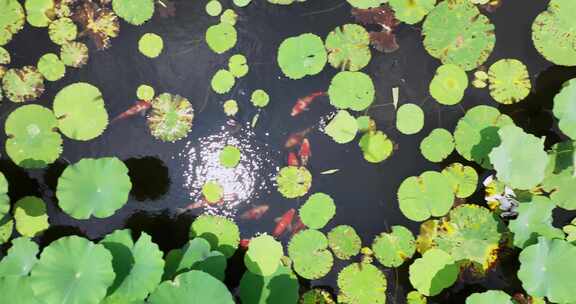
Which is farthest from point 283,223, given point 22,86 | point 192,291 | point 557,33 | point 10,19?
point 10,19

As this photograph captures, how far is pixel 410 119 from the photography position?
8.29 feet

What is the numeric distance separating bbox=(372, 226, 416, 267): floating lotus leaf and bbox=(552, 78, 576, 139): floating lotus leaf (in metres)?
0.78

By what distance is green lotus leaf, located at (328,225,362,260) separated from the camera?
2484 mm

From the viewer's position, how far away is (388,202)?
2535 mm

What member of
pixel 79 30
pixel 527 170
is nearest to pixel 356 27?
pixel 527 170

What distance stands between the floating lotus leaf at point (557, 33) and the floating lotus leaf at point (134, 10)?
1.79 m

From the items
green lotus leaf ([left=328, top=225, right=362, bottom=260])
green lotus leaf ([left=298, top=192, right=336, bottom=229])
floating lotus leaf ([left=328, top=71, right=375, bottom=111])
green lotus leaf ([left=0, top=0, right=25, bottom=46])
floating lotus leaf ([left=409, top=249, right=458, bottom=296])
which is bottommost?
floating lotus leaf ([left=409, top=249, right=458, bottom=296])

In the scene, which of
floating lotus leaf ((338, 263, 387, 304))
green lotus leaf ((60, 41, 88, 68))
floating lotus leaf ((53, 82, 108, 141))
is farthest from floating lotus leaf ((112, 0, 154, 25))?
floating lotus leaf ((338, 263, 387, 304))

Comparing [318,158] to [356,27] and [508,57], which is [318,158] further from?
[508,57]

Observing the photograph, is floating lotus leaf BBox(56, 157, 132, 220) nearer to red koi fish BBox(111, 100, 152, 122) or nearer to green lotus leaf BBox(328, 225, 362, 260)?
red koi fish BBox(111, 100, 152, 122)

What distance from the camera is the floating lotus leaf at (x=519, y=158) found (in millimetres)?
2292

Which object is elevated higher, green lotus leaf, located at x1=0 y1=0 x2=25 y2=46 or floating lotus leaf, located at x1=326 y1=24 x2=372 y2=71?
green lotus leaf, located at x1=0 y1=0 x2=25 y2=46

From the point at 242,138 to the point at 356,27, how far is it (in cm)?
74

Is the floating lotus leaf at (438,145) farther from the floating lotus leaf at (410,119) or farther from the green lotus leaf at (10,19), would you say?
the green lotus leaf at (10,19)
